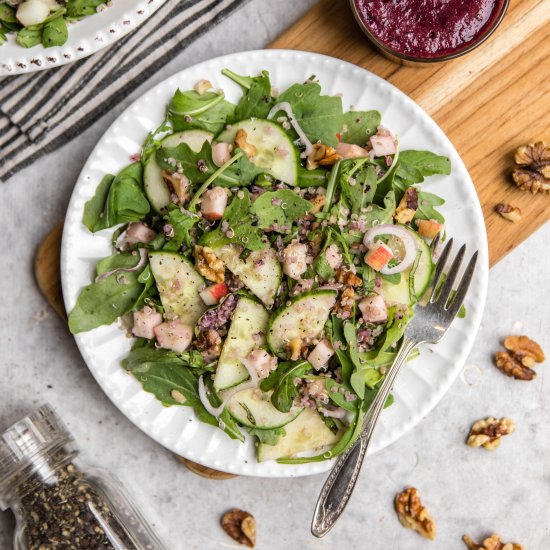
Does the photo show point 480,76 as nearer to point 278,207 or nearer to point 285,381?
point 278,207

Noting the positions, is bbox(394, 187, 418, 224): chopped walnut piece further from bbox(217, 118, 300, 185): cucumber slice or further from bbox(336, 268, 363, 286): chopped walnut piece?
bbox(217, 118, 300, 185): cucumber slice

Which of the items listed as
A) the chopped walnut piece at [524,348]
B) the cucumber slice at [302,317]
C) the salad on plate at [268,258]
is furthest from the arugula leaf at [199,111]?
the chopped walnut piece at [524,348]

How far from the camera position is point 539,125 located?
8.36 feet

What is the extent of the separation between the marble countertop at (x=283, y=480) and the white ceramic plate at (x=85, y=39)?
338 mm

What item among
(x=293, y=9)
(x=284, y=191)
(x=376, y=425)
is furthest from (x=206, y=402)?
(x=293, y=9)

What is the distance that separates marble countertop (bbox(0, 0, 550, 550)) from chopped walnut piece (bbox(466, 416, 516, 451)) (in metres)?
0.05

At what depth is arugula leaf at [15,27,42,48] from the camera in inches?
90.0

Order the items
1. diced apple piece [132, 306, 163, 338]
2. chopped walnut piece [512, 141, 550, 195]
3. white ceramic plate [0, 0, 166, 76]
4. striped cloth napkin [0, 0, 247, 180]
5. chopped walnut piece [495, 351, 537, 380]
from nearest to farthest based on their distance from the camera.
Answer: white ceramic plate [0, 0, 166, 76], diced apple piece [132, 306, 163, 338], chopped walnut piece [512, 141, 550, 195], striped cloth napkin [0, 0, 247, 180], chopped walnut piece [495, 351, 537, 380]

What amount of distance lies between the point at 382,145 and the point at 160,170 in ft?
2.64

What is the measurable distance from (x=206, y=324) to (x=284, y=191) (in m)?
0.55

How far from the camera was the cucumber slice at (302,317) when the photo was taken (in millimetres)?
2277

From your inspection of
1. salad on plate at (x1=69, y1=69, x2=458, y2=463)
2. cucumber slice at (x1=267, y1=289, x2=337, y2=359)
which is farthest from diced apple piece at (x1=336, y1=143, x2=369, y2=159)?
cucumber slice at (x1=267, y1=289, x2=337, y2=359)

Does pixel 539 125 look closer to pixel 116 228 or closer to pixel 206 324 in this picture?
pixel 206 324

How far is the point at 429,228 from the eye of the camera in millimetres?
2387
